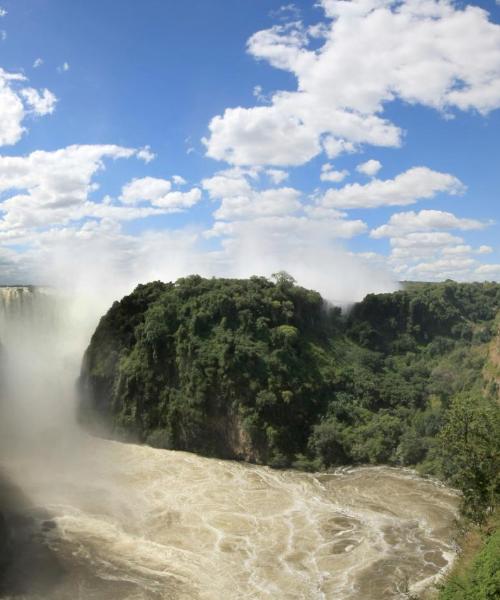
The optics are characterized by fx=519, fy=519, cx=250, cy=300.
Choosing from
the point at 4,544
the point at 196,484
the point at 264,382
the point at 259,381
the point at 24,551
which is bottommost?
the point at 196,484

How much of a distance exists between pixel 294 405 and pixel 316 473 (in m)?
6.87

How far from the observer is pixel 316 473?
39.9m

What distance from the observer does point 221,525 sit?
99.0ft

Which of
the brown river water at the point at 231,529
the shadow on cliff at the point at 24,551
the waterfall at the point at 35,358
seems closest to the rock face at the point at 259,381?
the brown river water at the point at 231,529

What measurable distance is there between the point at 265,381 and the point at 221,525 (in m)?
16.5

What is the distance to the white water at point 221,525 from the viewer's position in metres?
23.8

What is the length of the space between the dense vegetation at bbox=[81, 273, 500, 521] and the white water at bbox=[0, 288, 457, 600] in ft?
7.52

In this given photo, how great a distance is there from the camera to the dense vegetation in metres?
42.2

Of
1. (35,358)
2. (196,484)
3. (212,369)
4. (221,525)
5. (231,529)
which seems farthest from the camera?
(35,358)

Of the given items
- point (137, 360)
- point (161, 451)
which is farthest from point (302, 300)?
point (161, 451)

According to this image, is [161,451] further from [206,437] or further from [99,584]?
[99,584]

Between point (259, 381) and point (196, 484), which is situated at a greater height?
point (259, 381)

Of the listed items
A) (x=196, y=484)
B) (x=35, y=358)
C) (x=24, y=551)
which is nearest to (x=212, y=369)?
(x=196, y=484)

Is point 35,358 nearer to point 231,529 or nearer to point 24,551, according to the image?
point 24,551
